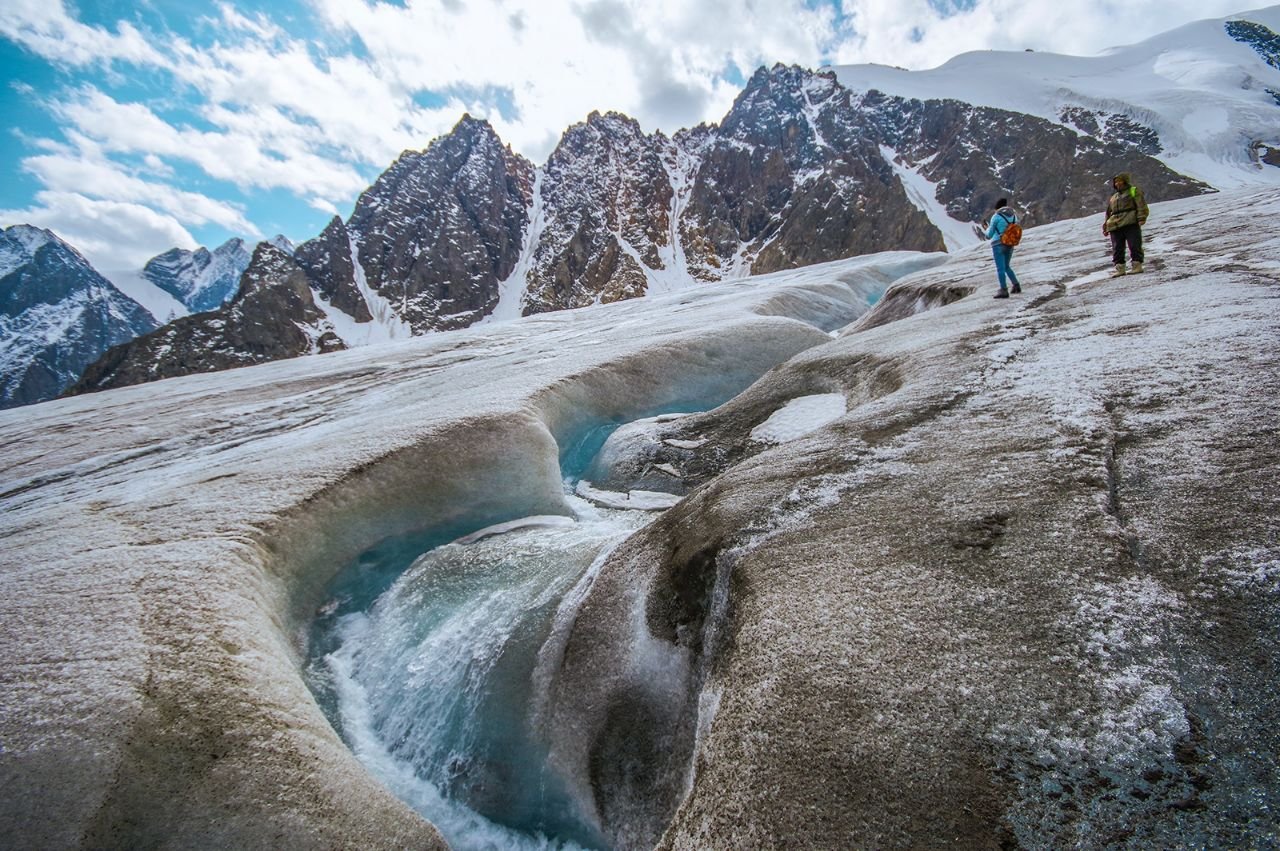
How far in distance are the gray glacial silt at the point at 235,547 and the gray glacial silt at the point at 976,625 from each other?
3259mm

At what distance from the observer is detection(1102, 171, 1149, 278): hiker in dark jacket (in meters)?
14.5

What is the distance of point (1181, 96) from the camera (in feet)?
487

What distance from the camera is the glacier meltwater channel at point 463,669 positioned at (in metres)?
6.74

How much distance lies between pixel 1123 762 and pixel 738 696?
98.3 inches

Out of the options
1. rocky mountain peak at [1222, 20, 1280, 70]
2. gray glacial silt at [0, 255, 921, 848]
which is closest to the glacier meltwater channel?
gray glacial silt at [0, 255, 921, 848]

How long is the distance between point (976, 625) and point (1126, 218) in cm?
1638

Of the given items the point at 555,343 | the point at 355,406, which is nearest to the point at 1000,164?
the point at 555,343

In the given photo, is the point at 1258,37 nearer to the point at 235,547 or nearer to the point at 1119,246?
the point at 1119,246

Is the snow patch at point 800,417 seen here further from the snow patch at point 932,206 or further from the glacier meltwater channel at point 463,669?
the snow patch at point 932,206

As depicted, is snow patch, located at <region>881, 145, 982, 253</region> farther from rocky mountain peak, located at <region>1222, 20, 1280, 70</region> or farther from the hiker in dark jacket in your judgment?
the hiker in dark jacket

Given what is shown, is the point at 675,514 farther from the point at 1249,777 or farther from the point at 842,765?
the point at 1249,777

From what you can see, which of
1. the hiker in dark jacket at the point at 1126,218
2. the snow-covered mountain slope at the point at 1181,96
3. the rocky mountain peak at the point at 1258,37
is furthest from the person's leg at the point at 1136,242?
the rocky mountain peak at the point at 1258,37

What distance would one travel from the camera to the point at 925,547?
536 cm

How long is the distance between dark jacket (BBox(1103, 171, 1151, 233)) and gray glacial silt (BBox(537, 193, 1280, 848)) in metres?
6.78
